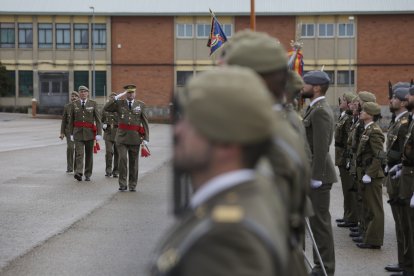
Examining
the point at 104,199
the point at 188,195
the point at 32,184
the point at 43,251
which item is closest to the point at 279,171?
the point at 188,195

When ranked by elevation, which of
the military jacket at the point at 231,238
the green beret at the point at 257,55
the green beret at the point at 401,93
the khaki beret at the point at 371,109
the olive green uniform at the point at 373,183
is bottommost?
the olive green uniform at the point at 373,183

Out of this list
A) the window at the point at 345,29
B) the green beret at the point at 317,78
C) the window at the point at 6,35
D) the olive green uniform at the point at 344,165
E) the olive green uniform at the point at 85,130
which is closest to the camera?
the green beret at the point at 317,78

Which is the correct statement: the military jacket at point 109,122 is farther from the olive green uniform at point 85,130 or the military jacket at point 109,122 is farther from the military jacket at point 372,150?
the military jacket at point 372,150

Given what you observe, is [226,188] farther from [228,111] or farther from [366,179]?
[366,179]

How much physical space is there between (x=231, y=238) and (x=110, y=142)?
655 inches

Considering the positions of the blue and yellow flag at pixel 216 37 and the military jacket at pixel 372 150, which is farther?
the blue and yellow flag at pixel 216 37

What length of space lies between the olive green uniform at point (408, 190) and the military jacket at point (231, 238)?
5.49 m

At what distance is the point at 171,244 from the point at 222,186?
23 centimetres

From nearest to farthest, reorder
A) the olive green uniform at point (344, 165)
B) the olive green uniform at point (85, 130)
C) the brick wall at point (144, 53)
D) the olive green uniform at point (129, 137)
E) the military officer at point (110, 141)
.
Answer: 1. the olive green uniform at point (344, 165)
2. the olive green uniform at point (129, 137)
3. the olive green uniform at point (85, 130)
4. the military officer at point (110, 141)
5. the brick wall at point (144, 53)

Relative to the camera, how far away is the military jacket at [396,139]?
301 inches

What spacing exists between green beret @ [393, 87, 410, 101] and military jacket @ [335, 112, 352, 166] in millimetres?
2700

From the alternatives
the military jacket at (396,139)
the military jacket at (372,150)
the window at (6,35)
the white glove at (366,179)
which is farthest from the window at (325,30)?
the military jacket at (396,139)

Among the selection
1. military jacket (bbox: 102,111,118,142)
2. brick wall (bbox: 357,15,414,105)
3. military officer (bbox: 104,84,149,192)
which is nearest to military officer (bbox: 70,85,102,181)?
military jacket (bbox: 102,111,118,142)

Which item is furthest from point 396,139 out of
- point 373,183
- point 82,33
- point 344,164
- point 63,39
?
point 63,39
